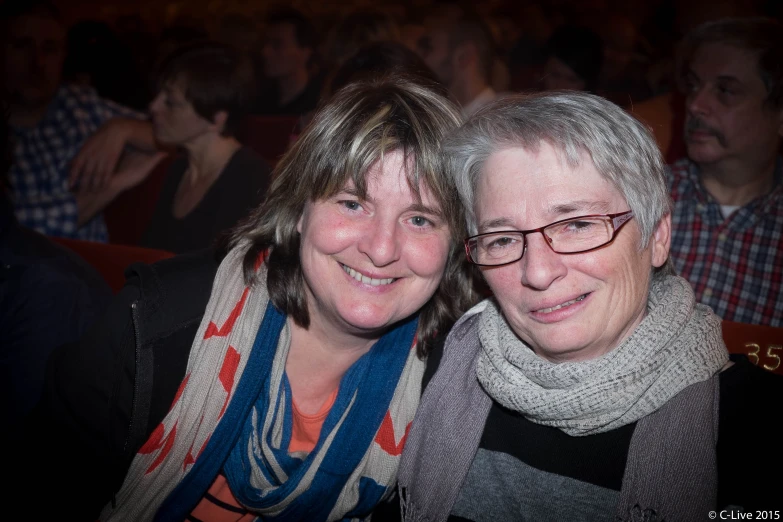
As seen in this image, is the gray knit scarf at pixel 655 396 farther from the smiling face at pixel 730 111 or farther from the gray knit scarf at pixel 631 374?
the smiling face at pixel 730 111

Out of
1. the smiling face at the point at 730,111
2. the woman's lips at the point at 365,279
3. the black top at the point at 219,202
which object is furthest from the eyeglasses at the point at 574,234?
the black top at the point at 219,202

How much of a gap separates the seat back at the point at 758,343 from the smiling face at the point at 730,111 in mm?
894

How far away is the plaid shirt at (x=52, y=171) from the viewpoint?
152 inches

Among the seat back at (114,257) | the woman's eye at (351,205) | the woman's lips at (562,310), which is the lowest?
the seat back at (114,257)

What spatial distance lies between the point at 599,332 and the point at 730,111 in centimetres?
188

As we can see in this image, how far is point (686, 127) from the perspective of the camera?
281cm

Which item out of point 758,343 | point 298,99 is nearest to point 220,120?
point 298,99

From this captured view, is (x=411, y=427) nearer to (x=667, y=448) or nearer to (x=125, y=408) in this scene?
(x=667, y=448)

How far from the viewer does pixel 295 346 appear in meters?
1.85

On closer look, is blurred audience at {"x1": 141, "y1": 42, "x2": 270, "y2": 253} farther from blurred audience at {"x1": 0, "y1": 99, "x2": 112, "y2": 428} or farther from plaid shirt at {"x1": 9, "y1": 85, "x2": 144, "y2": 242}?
blurred audience at {"x1": 0, "y1": 99, "x2": 112, "y2": 428}

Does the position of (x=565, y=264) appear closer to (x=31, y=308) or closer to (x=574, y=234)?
(x=574, y=234)

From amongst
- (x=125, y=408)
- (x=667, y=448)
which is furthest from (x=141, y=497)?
(x=667, y=448)

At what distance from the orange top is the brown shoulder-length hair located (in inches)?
12.2

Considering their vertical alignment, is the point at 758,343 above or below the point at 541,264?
below
